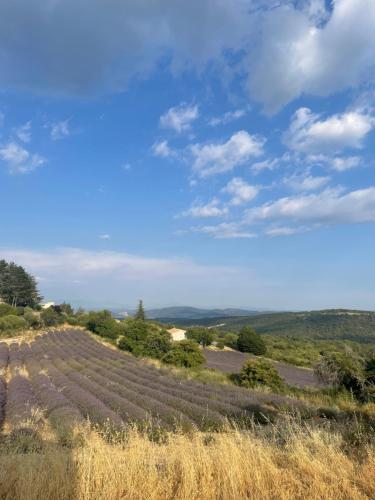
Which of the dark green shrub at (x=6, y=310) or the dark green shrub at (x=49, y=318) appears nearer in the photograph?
the dark green shrub at (x=6, y=310)

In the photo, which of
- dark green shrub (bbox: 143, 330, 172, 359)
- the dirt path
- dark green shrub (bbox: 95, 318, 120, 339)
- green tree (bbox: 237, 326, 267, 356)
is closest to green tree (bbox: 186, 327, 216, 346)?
green tree (bbox: 237, 326, 267, 356)

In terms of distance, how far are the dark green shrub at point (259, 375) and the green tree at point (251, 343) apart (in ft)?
97.7

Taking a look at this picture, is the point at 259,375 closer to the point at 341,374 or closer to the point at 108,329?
the point at 341,374

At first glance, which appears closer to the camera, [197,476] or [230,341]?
[197,476]

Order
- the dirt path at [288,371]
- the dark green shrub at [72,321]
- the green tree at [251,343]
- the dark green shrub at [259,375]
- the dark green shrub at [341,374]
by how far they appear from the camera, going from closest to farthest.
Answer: the dark green shrub at [341,374], the dark green shrub at [259,375], the dirt path at [288,371], the green tree at [251,343], the dark green shrub at [72,321]

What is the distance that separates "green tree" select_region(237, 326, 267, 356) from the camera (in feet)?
162

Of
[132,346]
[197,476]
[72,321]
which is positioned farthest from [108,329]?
[197,476]

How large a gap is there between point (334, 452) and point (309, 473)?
58 centimetres

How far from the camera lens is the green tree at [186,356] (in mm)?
28906

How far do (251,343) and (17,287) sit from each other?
45885 millimetres

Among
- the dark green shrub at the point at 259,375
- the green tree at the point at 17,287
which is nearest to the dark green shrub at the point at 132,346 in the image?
the dark green shrub at the point at 259,375

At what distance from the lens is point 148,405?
41.5ft

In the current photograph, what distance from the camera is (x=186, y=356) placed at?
29.1 meters

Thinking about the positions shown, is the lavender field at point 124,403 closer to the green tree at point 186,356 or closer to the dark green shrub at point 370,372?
the dark green shrub at point 370,372
